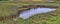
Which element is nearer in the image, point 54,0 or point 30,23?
point 30,23

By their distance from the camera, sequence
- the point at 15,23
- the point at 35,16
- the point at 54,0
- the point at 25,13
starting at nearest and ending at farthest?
1. the point at 15,23
2. the point at 35,16
3. the point at 25,13
4. the point at 54,0

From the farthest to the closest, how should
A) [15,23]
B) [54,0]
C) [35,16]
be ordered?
[54,0] < [35,16] < [15,23]

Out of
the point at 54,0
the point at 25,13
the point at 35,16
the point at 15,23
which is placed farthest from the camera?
the point at 54,0

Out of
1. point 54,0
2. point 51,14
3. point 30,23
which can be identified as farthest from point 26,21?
point 54,0

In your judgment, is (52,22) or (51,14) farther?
(51,14)

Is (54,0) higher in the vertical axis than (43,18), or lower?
higher

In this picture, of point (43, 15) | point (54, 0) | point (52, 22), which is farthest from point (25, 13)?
point (54, 0)

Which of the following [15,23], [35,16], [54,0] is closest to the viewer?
[15,23]

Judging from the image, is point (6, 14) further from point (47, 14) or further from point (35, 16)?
point (47, 14)

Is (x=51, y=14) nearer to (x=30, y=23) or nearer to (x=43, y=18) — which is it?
(x=43, y=18)
